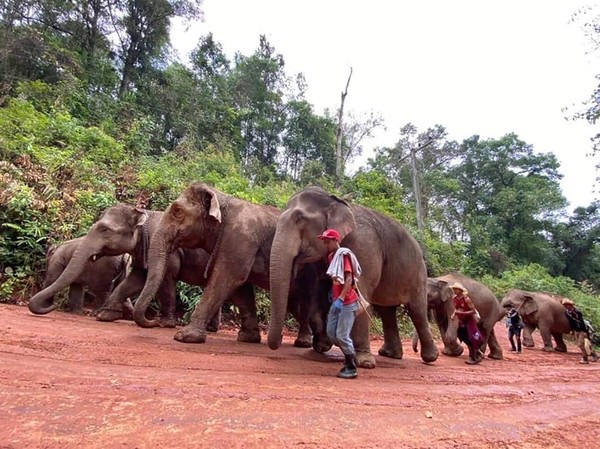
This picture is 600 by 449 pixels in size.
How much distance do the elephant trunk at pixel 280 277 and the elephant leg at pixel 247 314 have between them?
2.13m

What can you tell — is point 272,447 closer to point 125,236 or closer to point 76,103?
point 125,236

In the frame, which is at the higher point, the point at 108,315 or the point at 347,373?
the point at 108,315

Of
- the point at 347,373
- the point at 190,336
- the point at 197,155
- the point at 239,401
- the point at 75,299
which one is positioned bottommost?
the point at 239,401

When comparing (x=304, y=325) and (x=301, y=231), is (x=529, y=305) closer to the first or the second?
(x=304, y=325)

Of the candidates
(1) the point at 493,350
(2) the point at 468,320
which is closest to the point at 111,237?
(2) the point at 468,320

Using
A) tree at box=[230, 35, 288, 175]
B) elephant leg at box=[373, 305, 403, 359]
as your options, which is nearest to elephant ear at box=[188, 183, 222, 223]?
elephant leg at box=[373, 305, 403, 359]

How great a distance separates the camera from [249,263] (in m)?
6.78

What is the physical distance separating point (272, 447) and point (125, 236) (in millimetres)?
6180

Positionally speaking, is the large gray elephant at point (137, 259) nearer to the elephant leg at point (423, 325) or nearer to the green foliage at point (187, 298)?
the green foliage at point (187, 298)

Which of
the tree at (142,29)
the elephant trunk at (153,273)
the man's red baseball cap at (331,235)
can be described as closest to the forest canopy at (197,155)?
the tree at (142,29)

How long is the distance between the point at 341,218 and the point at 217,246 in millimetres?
1993

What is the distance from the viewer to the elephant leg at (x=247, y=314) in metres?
7.43

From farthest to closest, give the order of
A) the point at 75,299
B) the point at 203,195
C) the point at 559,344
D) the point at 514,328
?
1. the point at 559,344
2. the point at 514,328
3. the point at 75,299
4. the point at 203,195

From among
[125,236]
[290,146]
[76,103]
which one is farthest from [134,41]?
[125,236]
